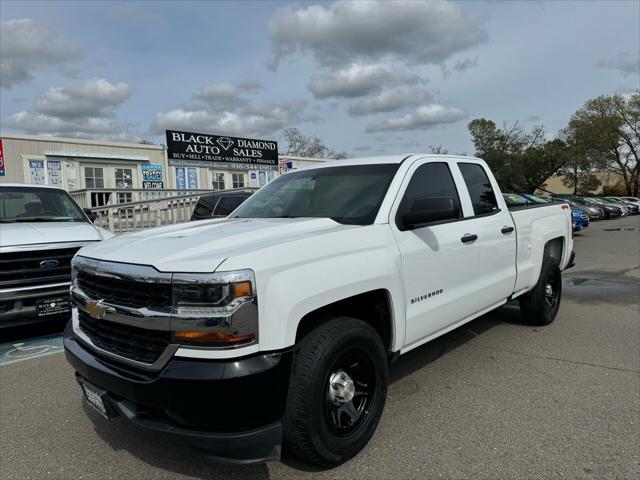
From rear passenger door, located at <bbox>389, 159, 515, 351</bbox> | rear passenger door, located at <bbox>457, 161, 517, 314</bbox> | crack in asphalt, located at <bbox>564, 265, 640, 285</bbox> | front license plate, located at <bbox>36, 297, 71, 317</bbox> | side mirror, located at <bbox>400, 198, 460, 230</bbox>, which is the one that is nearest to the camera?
side mirror, located at <bbox>400, 198, 460, 230</bbox>

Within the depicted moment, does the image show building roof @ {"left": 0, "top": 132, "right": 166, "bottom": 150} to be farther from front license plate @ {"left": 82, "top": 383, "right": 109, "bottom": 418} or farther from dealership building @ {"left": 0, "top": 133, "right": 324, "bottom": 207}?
front license plate @ {"left": 82, "top": 383, "right": 109, "bottom": 418}

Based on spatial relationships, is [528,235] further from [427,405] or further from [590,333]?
[427,405]

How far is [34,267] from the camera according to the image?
17.1ft

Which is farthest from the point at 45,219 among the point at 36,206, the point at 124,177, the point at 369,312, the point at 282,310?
the point at 124,177

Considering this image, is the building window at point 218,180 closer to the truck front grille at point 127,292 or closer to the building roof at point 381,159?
the building roof at point 381,159

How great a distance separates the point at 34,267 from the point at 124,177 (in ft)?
73.2

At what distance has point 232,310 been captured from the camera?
230cm

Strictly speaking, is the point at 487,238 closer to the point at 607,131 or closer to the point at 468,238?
the point at 468,238

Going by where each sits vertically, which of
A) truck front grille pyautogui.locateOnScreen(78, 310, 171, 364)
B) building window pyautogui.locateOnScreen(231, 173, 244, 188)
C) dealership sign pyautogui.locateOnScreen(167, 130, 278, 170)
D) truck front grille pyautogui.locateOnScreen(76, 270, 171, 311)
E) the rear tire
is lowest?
the rear tire

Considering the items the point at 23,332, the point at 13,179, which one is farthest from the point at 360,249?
the point at 13,179

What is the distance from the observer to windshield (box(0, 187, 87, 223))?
6422mm

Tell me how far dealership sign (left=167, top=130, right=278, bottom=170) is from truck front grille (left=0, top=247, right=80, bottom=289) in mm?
16274

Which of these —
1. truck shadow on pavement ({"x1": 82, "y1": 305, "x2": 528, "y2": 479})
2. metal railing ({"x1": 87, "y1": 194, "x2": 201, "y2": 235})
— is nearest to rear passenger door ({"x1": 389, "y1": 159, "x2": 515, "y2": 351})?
truck shadow on pavement ({"x1": 82, "y1": 305, "x2": 528, "y2": 479})

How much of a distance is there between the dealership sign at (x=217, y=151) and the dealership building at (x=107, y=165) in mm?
49
